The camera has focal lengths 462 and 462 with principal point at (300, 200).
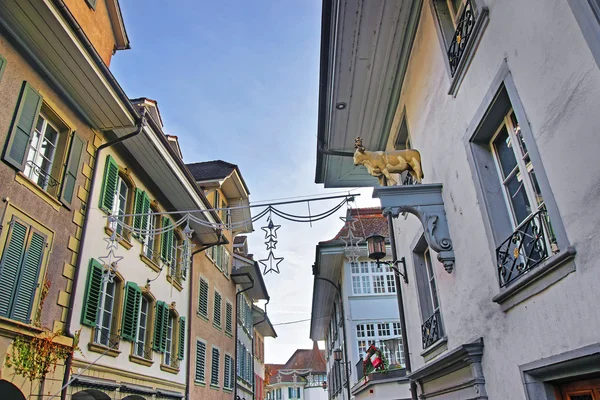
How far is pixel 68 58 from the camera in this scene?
814 centimetres

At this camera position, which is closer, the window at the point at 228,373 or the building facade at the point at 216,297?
the building facade at the point at 216,297

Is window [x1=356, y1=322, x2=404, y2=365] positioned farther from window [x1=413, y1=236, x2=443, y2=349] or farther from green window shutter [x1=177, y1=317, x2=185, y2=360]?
window [x1=413, y1=236, x2=443, y2=349]

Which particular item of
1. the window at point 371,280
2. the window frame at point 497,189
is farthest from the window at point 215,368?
the window frame at point 497,189

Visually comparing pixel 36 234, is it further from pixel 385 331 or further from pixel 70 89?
pixel 385 331

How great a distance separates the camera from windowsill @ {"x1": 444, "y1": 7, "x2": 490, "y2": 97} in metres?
4.80

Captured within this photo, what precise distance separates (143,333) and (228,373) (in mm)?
9875

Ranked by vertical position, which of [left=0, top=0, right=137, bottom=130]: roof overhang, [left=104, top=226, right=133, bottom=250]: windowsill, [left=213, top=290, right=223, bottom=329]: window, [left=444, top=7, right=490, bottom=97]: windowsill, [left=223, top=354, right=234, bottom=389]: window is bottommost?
[left=223, top=354, right=234, bottom=389]: window

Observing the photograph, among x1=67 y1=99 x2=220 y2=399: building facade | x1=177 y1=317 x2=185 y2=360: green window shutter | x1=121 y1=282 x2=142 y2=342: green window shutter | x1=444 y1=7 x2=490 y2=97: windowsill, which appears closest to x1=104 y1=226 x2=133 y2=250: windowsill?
x1=67 y1=99 x2=220 y2=399: building facade

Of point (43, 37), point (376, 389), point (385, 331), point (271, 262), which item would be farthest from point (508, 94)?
point (385, 331)

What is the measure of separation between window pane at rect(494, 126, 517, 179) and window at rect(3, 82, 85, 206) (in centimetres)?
697

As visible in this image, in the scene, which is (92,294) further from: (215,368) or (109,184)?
(215,368)

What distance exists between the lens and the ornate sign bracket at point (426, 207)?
6.32 m

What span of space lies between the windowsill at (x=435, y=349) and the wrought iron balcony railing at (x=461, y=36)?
3827 millimetres

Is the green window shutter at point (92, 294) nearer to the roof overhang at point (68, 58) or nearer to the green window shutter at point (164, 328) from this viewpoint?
the roof overhang at point (68, 58)
